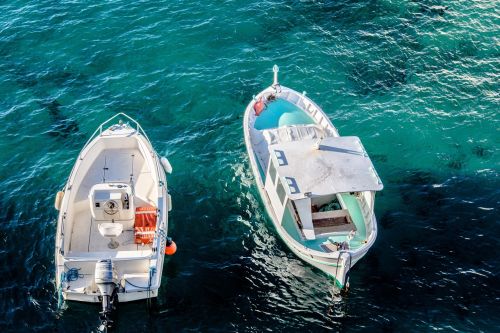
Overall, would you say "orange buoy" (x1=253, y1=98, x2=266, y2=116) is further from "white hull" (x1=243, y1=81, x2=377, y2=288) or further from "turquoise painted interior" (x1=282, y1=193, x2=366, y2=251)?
"turquoise painted interior" (x1=282, y1=193, x2=366, y2=251)

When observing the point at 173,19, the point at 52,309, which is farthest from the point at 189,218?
the point at 173,19

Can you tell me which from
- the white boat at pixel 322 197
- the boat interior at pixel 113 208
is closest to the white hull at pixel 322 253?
the white boat at pixel 322 197

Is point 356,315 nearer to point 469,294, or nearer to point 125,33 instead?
point 469,294

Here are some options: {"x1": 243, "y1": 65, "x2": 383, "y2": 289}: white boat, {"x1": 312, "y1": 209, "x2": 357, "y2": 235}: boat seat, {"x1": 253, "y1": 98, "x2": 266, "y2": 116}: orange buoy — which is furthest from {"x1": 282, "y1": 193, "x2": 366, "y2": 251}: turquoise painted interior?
{"x1": 253, "y1": 98, "x2": 266, "y2": 116}: orange buoy

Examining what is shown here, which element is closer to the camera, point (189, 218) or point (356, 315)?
point (356, 315)

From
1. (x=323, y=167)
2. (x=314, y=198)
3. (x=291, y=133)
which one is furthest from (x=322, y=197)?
(x=291, y=133)

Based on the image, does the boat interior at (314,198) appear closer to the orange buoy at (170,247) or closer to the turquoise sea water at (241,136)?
the turquoise sea water at (241,136)
